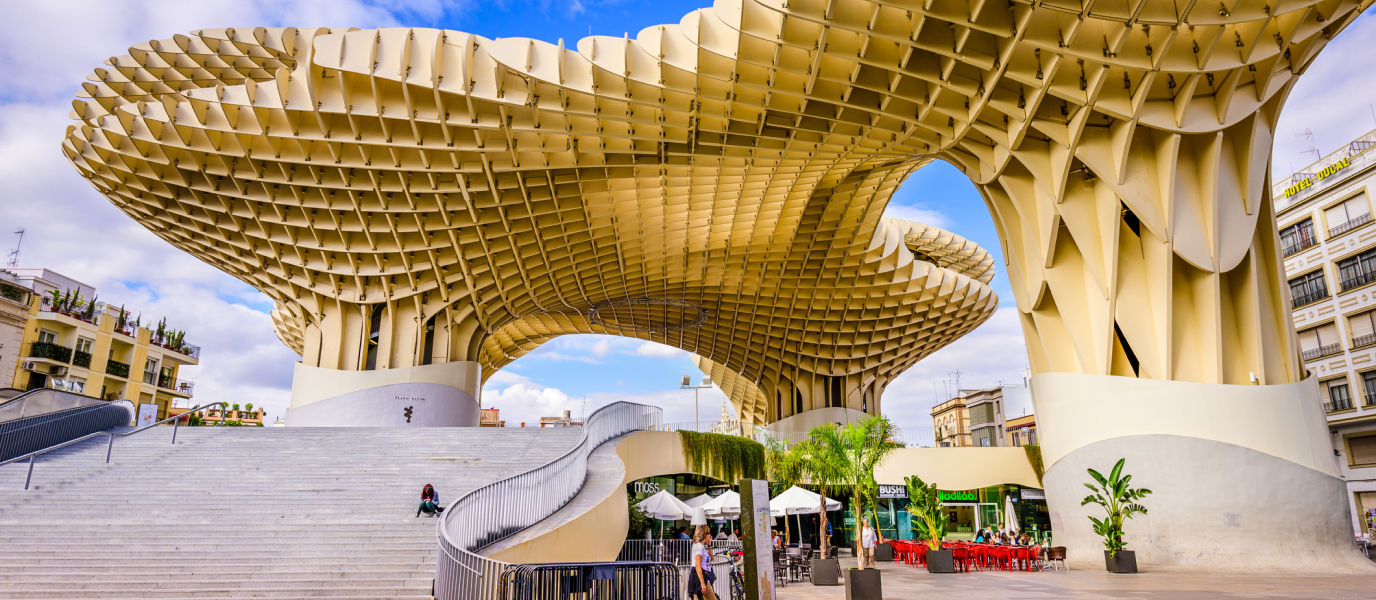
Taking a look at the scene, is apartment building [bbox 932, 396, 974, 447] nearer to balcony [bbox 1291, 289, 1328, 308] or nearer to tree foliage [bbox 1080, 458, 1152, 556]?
balcony [bbox 1291, 289, 1328, 308]

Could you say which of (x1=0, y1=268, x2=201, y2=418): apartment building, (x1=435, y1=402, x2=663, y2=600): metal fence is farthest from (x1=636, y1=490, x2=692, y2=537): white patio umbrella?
(x1=0, y1=268, x2=201, y2=418): apartment building

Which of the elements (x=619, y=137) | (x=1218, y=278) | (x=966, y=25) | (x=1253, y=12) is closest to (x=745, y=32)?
(x=966, y=25)

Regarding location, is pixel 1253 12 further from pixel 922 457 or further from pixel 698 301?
pixel 698 301

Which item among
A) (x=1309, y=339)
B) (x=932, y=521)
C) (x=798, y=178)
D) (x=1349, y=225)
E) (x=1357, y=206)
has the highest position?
(x=1357, y=206)

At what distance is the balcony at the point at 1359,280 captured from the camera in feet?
120

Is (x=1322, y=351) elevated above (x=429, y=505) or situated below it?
above

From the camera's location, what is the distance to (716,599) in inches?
411

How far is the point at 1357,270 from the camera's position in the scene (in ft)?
123

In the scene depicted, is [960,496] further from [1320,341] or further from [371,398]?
[371,398]

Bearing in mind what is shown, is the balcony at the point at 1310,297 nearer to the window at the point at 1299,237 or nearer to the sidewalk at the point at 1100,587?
the window at the point at 1299,237

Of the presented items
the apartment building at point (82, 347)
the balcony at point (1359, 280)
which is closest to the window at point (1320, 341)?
the balcony at point (1359, 280)

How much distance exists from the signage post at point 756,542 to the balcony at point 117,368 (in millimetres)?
51404

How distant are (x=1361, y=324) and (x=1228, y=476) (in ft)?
92.1

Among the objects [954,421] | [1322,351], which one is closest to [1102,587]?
[1322,351]
